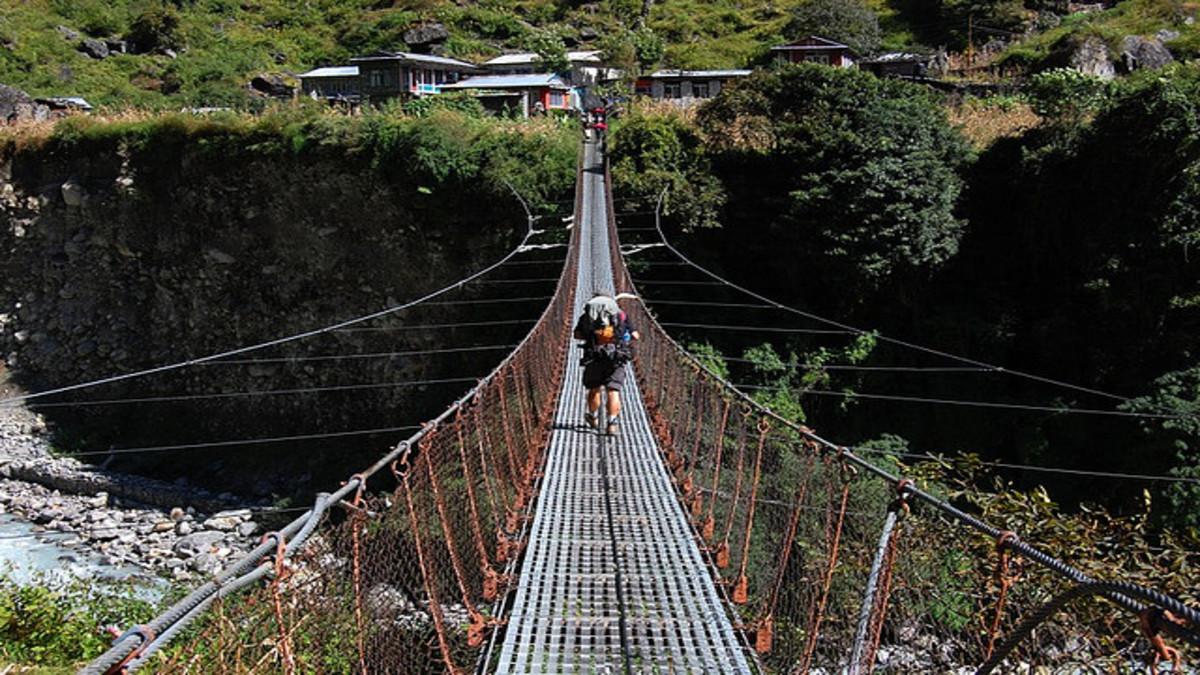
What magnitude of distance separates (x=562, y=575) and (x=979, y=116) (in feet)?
35.1

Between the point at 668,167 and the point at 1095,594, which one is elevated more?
the point at 668,167

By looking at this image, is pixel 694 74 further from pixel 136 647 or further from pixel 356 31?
pixel 136 647

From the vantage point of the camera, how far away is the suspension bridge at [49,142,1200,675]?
5.26 ft

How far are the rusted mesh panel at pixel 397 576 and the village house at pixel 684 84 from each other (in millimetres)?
15615

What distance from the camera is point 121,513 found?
33.2 ft

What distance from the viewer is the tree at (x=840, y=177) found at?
9383 millimetres

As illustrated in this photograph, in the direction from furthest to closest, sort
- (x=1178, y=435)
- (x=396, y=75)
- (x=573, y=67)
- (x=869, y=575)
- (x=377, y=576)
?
(x=573, y=67)
(x=396, y=75)
(x=1178, y=435)
(x=377, y=576)
(x=869, y=575)

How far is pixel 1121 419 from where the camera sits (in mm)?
8047

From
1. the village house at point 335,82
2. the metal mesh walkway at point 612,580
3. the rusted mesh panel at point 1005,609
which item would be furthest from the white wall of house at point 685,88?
the rusted mesh panel at point 1005,609

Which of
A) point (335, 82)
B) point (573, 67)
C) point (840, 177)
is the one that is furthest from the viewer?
point (573, 67)

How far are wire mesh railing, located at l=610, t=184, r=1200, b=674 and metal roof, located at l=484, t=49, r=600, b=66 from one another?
16.9 m

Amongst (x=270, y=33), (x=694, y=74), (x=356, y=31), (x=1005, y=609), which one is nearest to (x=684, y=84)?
(x=694, y=74)

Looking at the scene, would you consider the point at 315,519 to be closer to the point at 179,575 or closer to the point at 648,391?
the point at 648,391

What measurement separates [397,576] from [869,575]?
1.35m
